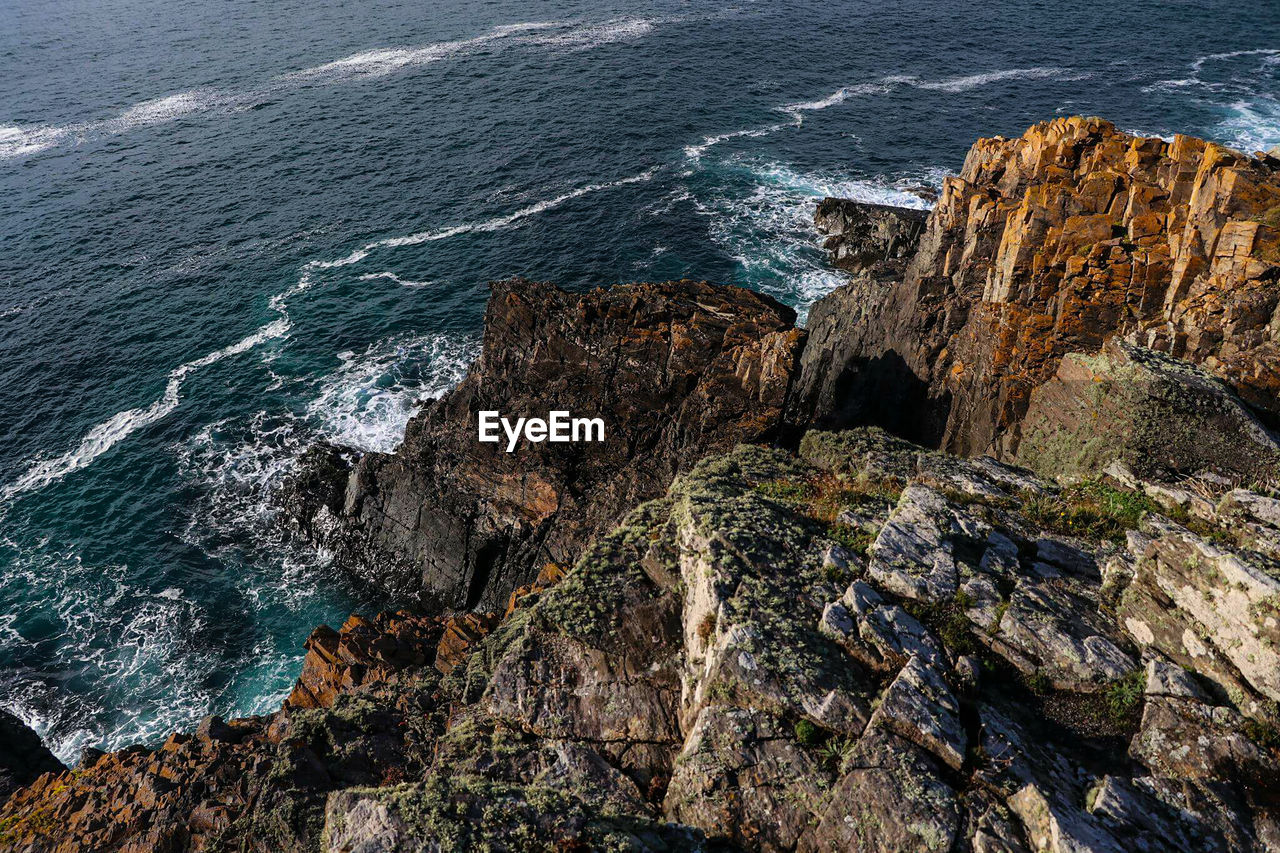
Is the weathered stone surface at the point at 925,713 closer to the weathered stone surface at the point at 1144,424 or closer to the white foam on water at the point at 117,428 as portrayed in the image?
the weathered stone surface at the point at 1144,424

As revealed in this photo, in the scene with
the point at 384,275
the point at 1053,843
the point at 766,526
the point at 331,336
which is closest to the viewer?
the point at 1053,843

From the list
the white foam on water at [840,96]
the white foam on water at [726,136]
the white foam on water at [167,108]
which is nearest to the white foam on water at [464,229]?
the white foam on water at [726,136]

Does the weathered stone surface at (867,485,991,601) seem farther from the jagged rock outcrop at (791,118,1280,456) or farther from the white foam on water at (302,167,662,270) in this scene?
the white foam on water at (302,167,662,270)

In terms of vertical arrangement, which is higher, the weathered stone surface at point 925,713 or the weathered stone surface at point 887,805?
the weathered stone surface at point 925,713

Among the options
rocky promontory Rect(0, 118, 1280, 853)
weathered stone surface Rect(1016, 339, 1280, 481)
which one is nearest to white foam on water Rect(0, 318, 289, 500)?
rocky promontory Rect(0, 118, 1280, 853)

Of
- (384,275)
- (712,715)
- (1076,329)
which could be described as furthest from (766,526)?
(384,275)

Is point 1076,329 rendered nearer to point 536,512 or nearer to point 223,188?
point 536,512
